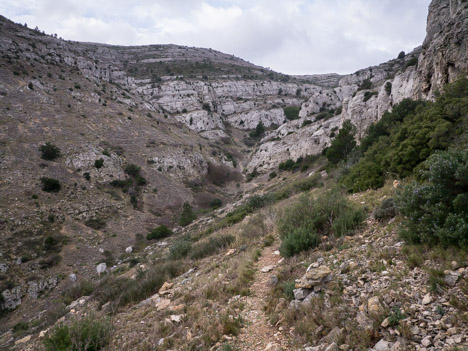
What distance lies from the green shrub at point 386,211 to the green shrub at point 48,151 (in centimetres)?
3166

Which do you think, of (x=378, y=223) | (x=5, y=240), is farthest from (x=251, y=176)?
(x=378, y=223)

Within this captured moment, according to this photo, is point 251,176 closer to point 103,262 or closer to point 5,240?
point 103,262

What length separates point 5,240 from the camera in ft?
56.6

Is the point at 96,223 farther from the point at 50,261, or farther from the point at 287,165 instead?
the point at 287,165

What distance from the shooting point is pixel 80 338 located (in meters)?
4.49

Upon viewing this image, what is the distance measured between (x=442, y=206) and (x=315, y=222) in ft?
10.2

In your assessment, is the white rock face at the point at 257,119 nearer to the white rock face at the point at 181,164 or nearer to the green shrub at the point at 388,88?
the white rock face at the point at 181,164

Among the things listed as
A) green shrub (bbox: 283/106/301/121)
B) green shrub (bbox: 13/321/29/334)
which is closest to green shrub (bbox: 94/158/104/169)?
green shrub (bbox: 13/321/29/334)

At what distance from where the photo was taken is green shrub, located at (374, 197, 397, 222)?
571 centimetres

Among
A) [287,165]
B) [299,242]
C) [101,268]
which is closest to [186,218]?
[101,268]

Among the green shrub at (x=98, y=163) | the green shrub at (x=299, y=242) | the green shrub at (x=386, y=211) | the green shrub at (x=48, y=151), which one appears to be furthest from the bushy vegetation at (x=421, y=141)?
the green shrub at (x=48, y=151)

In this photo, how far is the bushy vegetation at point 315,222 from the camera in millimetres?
5906

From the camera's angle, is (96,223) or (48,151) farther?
(48,151)

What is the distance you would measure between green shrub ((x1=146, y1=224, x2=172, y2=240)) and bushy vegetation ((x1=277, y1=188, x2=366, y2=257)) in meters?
17.3
